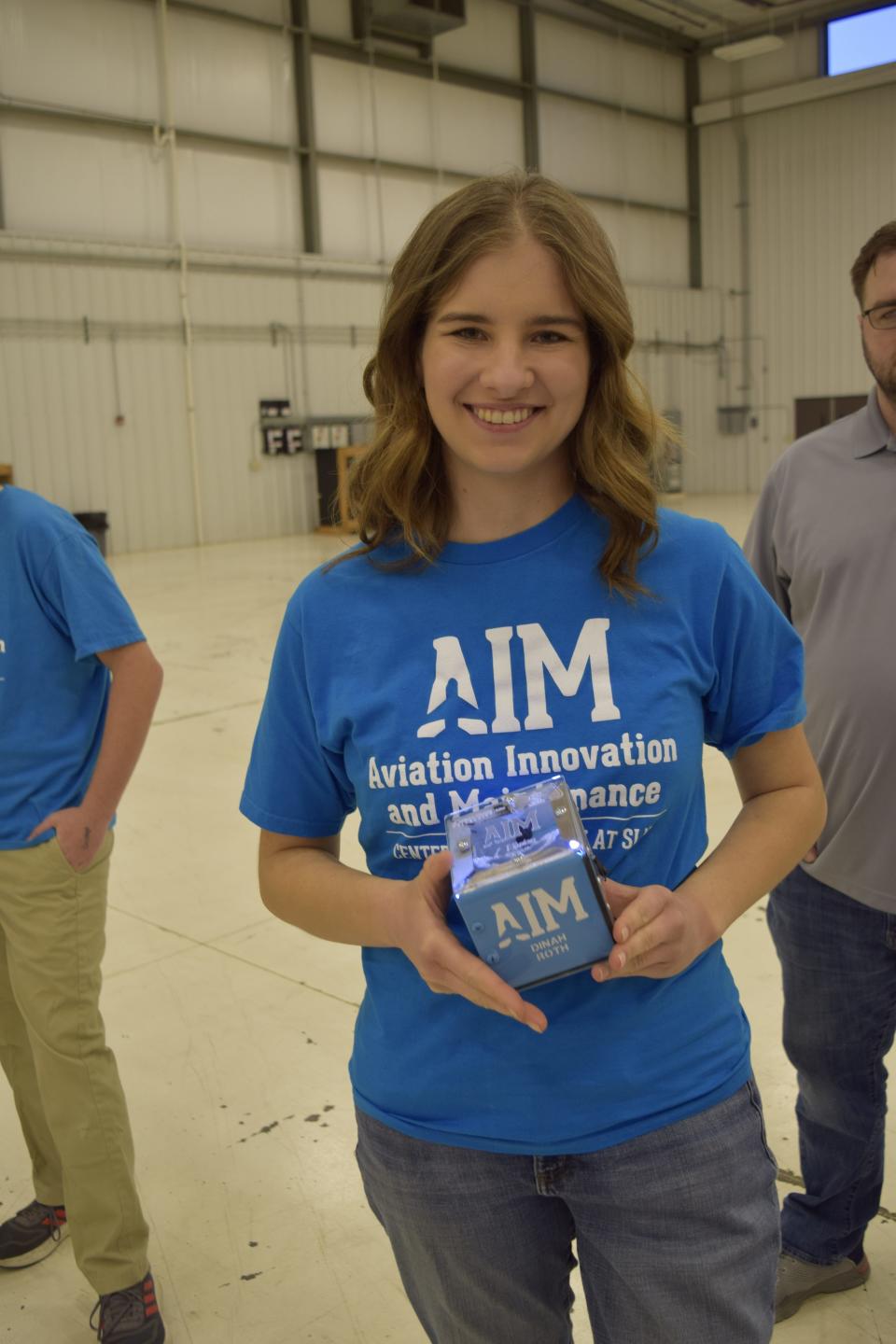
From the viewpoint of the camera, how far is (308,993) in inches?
140

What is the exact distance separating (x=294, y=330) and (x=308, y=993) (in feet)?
48.5

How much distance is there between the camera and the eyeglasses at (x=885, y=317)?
185 centimetres

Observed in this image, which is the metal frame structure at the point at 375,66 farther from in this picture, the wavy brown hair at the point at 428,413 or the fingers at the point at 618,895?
the fingers at the point at 618,895

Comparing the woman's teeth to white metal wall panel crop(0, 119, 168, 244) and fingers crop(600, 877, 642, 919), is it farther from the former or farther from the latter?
white metal wall panel crop(0, 119, 168, 244)

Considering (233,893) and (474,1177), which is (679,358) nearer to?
(233,893)

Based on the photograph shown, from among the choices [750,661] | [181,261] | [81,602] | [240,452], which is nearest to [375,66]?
[181,261]

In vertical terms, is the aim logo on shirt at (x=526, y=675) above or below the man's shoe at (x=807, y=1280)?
above

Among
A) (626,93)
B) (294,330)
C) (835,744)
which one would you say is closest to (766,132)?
(626,93)

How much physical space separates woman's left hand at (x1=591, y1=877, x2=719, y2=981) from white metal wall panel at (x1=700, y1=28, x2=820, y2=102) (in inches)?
881

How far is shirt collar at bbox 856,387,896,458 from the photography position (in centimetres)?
196

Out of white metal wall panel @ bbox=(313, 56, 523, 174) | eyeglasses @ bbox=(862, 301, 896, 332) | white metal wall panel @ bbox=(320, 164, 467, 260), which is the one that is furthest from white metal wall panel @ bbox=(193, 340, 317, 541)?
eyeglasses @ bbox=(862, 301, 896, 332)

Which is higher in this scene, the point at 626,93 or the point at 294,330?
the point at 626,93

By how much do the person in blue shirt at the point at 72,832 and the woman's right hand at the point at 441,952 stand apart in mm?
1111

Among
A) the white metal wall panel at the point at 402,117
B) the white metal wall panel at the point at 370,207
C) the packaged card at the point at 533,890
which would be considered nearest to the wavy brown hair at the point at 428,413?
the packaged card at the point at 533,890
